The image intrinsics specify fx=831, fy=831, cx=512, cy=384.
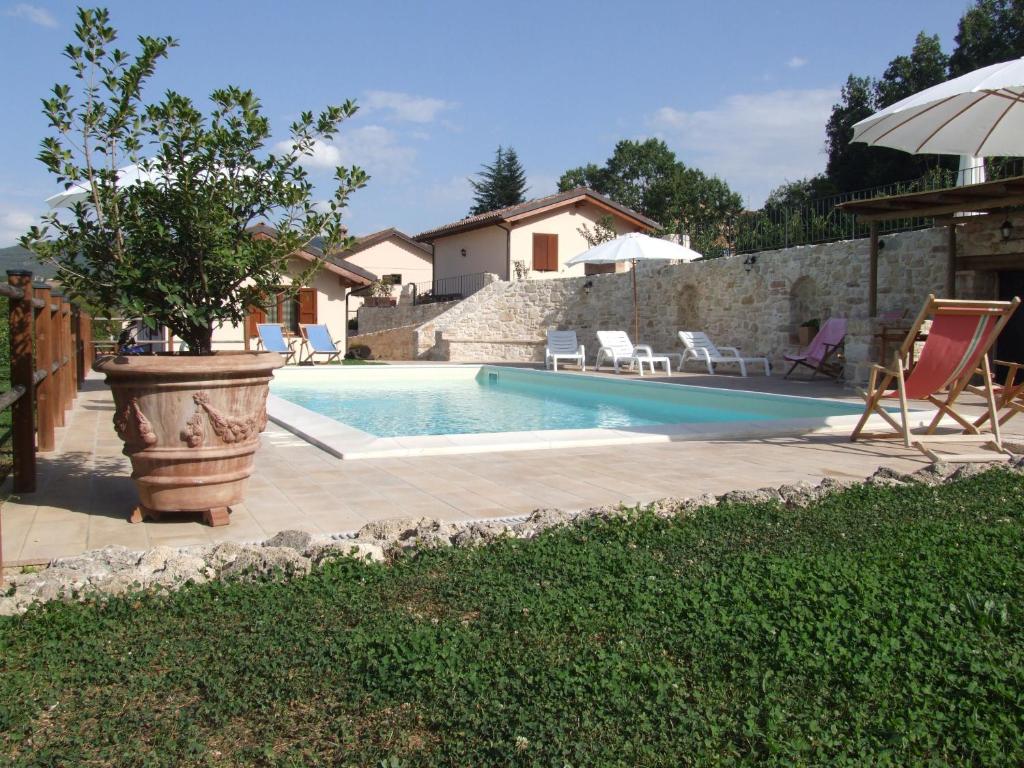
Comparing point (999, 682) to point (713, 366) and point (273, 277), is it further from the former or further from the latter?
point (713, 366)

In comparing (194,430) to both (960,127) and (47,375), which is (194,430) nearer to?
(47,375)

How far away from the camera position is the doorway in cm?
1063

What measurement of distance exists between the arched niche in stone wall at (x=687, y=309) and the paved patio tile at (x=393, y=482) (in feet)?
35.3

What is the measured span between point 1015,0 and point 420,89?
27.8m

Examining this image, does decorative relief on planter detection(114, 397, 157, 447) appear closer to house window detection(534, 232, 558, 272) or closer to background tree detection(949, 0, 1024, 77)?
house window detection(534, 232, 558, 272)

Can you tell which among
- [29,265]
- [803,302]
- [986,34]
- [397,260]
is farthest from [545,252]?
[29,265]

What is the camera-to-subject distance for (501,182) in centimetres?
4675

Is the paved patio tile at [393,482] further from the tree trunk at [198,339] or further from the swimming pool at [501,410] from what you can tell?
the tree trunk at [198,339]

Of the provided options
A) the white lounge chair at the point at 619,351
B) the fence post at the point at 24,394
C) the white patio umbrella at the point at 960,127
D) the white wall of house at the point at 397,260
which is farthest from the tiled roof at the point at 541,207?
the fence post at the point at 24,394

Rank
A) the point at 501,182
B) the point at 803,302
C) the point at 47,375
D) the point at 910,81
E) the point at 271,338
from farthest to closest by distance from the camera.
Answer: the point at 501,182 < the point at 910,81 < the point at 271,338 < the point at 803,302 < the point at 47,375

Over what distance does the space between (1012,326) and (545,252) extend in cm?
1850

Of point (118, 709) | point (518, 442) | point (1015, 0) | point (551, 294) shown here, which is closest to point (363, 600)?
point (118, 709)

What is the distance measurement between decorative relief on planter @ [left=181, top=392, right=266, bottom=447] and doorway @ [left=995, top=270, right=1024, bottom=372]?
1015 cm

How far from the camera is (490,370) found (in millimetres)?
16172
